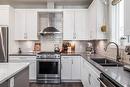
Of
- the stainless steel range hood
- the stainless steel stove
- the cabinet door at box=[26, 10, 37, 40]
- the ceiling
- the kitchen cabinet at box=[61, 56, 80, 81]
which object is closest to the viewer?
the stainless steel stove

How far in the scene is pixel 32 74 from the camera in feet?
19.4

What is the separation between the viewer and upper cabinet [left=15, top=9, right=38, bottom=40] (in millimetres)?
6344

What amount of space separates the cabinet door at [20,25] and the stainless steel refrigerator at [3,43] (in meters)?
0.75

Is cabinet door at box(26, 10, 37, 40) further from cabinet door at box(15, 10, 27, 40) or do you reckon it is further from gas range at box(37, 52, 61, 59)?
gas range at box(37, 52, 61, 59)

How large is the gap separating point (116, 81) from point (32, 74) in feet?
14.4

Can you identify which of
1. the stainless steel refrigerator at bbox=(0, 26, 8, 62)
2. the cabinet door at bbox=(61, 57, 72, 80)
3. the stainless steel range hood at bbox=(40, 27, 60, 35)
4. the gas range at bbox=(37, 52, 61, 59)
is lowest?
the cabinet door at bbox=(61, 57, 72, 80)

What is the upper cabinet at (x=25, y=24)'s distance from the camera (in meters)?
6.34

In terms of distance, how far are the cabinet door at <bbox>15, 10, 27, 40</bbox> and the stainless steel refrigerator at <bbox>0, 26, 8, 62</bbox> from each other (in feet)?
2.46

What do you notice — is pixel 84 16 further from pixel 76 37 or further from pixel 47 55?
pixel 47 55

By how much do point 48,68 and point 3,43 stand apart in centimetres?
151

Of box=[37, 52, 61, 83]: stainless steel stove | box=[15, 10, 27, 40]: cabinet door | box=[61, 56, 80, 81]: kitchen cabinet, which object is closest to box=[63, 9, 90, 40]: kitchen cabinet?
box=[61, 56, 80, 81]: kitchen cabinet

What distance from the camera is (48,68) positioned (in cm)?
579

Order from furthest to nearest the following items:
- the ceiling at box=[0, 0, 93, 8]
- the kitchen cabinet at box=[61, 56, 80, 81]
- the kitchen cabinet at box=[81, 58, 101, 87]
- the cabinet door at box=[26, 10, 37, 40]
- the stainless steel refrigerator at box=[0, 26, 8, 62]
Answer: the ceiling at box=[0, 0, 93, 8]
the cabinet door at box=[26, 10, 37, 40]
the kitchen cabinet at box=[61, 56, 80, 81]
the stainless steel refrigerator at box=[0, 26, 8, 62]
the kitchen cabinet at box=[81, 58, 101, 87]

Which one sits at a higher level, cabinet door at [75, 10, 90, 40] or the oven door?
cabinet door at [75, 10, 90, 40]
